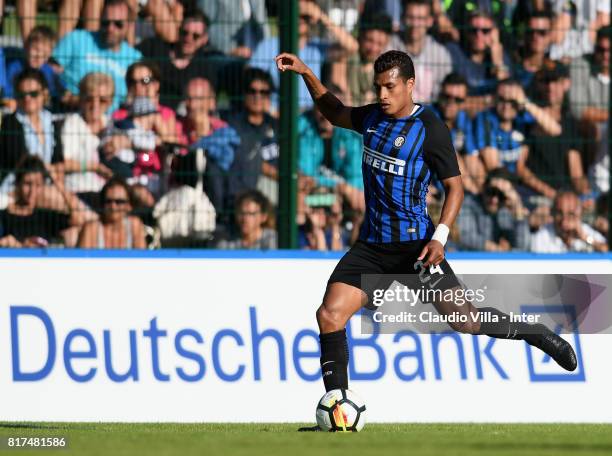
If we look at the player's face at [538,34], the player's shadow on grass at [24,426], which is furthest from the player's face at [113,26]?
the player's face at [538,34]

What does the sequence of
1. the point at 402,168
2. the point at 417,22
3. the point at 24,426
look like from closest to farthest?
the point at 402,168 < the point at 24,426 < the point at 417,22

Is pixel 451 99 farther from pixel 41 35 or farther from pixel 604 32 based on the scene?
pixel 41 35

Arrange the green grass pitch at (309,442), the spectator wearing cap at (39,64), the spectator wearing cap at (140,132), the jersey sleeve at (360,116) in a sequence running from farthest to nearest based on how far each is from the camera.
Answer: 1. the spectator wearing cap at (140,132)
2. the spectator wearing cap at (39,64)
3. the jersey sleeve at (360,116)
4. the green grass pitch at (309,442)

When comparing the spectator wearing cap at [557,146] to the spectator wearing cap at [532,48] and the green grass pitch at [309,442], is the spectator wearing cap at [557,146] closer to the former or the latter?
the spectator wearing cap at [532,48]

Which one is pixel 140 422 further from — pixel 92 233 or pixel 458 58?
pixel 458 58

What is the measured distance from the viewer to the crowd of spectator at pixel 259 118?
34.8ft

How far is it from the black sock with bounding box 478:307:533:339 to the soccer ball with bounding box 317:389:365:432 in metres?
1.09

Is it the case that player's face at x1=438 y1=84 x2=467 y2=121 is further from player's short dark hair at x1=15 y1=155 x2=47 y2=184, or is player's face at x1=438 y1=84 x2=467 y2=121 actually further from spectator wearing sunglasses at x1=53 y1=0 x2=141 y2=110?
player's short dark hair at x1=15 y1=155 x2=47 y2=184

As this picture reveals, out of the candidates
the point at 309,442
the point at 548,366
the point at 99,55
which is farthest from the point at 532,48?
the point at 309,442

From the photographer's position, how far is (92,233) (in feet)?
34.6

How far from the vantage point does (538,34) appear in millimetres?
11500

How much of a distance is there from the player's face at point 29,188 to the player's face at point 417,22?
3473 millimetres

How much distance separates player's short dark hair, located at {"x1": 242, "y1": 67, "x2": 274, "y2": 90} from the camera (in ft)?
35.9

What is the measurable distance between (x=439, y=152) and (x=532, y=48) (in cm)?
401
